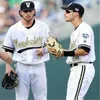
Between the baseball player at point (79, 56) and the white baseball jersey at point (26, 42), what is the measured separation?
0.58 meters

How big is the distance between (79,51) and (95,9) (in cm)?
319

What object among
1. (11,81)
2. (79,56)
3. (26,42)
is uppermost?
(26,42)

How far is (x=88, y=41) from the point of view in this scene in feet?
19.0

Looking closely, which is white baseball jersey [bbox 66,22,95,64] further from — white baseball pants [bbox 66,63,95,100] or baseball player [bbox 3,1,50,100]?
baseball player [bbox 3,1,50,100]

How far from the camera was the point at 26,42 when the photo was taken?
6332 mm

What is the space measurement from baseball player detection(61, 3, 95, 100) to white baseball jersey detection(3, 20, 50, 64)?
1.91 ft

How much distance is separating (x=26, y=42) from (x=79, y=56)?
33.0 inches

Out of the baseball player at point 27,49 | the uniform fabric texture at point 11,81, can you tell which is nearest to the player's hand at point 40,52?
the baseball player at point 27,49

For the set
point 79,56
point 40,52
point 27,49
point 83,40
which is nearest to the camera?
point 83,40

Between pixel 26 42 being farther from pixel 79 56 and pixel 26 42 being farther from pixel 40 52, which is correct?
pixel 79 56

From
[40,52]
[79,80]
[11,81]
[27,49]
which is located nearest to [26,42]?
[27,49]

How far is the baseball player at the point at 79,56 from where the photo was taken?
5.78 metres

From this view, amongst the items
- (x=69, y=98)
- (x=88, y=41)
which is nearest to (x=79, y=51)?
(x=88, y=41)

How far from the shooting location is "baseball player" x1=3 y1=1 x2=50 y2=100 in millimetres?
6322
